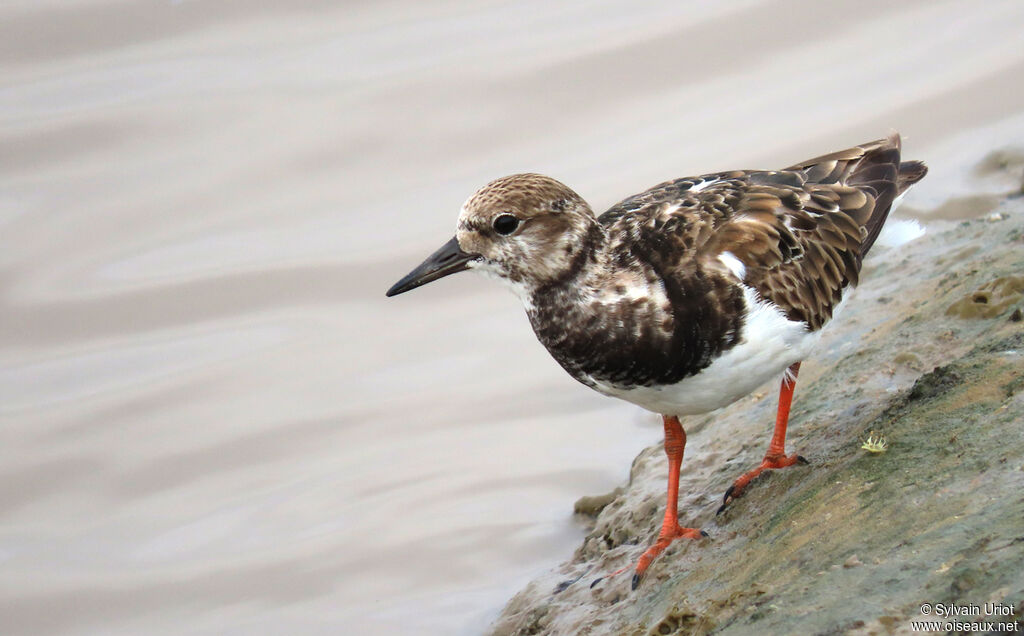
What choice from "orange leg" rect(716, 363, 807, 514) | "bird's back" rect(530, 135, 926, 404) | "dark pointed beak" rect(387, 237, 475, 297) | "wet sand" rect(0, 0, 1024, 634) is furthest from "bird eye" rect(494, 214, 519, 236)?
"wet sand" rect(0, 0, 1024, 634)

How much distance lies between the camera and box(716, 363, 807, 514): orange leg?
4.49 m

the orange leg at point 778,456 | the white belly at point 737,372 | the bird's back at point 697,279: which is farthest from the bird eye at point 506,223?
the orange leg at point 778,456

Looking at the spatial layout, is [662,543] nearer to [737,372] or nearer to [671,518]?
[671,518]

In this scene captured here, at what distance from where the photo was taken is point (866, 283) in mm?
6199

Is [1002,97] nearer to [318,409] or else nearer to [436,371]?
[436,371]

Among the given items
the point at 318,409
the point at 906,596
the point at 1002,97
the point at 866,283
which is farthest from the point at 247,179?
the point at 906,596

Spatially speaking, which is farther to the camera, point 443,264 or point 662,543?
point 662,543

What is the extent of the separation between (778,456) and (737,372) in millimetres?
561

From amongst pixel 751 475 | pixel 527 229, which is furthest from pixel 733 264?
pixel 751 475

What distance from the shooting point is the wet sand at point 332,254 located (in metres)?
6.01

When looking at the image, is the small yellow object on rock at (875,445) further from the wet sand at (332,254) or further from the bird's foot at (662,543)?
the wet sand at (332,254)

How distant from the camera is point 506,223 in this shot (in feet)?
13.6

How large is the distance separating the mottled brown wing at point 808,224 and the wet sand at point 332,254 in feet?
6.22

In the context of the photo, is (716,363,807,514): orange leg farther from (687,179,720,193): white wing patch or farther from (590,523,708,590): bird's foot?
(687,179,720,193): white wing patch
